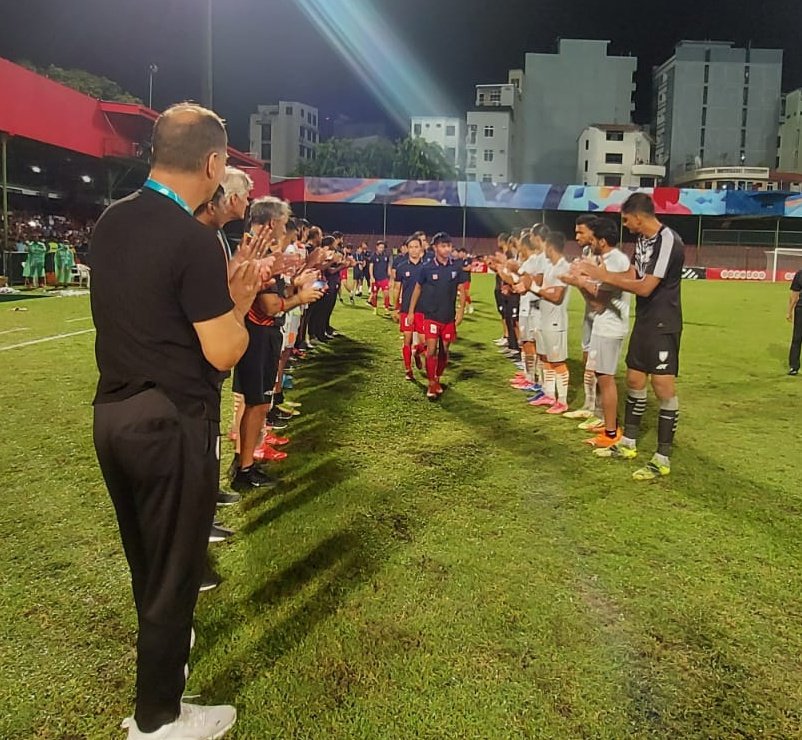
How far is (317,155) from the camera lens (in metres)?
74.6

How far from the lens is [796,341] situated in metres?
10.9

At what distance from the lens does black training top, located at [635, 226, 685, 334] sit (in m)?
5.63

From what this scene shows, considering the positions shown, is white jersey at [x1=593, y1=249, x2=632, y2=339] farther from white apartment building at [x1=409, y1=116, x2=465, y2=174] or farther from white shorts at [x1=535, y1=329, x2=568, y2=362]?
white apartment building at [x1=409, y1=116, x2=465, y2=174]

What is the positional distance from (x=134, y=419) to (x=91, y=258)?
54 centimetres

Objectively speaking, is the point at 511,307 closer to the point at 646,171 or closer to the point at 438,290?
the point at 438,290

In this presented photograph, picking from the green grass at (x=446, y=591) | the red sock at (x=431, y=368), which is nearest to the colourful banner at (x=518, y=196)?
the red sock at (x=431, y=368)


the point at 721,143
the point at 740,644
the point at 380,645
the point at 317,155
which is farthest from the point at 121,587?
the point at 721,143

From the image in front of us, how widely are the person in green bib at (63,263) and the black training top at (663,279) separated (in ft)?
76.4

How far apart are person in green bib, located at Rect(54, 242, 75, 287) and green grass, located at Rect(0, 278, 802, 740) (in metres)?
19.1

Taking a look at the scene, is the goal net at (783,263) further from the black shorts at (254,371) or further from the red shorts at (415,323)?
the black shorts at (254,371)

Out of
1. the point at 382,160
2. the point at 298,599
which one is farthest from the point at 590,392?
the point at 382,160

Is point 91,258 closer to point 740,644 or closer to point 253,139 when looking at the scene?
point 740,644

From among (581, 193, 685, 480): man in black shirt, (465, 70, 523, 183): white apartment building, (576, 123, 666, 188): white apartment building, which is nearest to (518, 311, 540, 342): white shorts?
(581, 193, 685, 480): man in black shirt

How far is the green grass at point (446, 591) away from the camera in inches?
115
